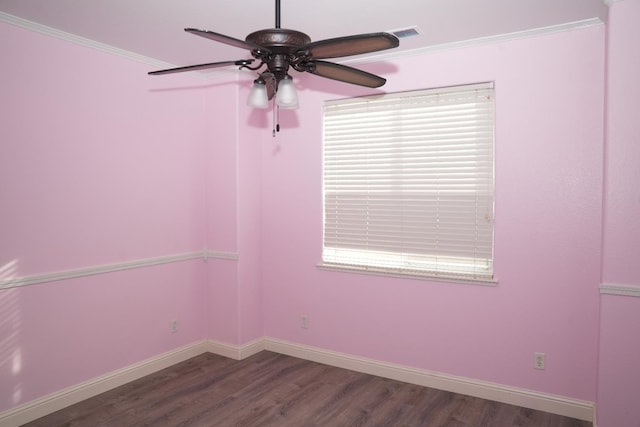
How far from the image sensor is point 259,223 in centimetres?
421

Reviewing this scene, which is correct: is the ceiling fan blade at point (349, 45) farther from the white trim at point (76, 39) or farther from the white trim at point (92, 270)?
the white trim at point (92, 270)

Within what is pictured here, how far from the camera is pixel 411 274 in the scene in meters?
3.47

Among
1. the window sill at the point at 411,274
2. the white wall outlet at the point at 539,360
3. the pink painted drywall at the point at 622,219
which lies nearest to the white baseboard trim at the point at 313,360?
the white wall outlet at the point at 539,360

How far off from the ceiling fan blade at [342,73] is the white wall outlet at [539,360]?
220 centimetres

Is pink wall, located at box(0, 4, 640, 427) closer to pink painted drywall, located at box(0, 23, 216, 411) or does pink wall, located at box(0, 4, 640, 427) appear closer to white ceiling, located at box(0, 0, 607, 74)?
pink painted drywall, located at box(0, 23, 216, 411)

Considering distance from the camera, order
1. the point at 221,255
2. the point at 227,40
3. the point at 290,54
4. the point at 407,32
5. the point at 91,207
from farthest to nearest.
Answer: the point at 221,255 < the point at 91,207 < the point at 407,32 < the point at 290,54 < the point at 227,40

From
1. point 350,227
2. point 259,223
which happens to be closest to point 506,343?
point 350,227

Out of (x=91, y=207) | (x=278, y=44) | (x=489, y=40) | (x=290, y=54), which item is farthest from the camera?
(x=91, y=207)

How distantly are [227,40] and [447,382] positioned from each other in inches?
115

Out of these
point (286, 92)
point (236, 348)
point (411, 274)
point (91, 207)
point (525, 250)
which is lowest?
point (236, 348)

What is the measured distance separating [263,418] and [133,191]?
2.01 m

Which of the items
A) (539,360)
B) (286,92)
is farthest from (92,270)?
(539,360)

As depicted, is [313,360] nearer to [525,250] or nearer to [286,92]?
[525,250]

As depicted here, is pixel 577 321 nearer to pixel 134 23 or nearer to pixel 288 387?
pixel 288 387
